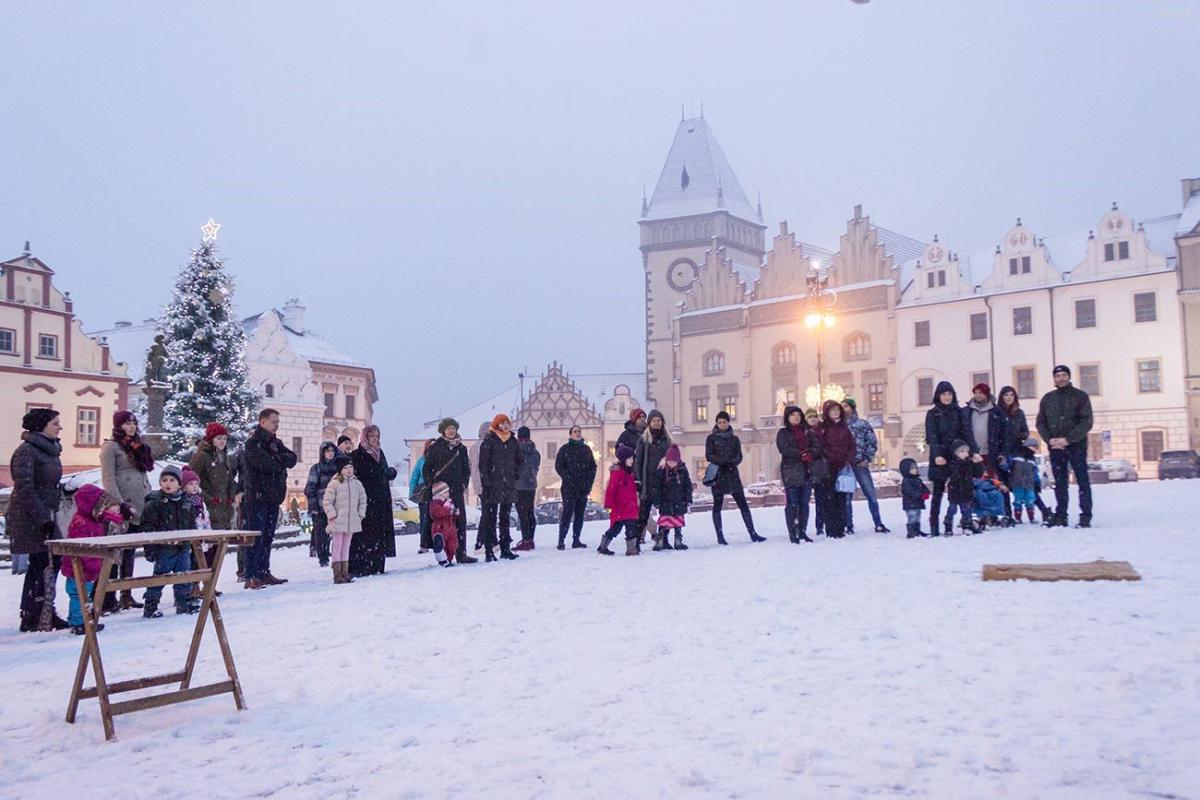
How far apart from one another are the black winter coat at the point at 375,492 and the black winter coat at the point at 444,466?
0.75 metres

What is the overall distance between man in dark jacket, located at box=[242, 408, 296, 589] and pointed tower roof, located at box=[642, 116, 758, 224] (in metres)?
74.6

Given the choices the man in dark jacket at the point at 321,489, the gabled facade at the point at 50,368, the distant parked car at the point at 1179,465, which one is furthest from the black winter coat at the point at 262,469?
the distant parked car at the point at 1179,465

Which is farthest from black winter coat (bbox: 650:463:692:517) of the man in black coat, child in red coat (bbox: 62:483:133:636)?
child in red coat (bbox: 62:483:133:636)

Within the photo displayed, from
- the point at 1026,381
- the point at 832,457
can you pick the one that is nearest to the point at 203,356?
the point at 832,457

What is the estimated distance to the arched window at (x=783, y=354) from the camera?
57569 mm

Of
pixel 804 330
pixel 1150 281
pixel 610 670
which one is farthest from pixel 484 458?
pixel 804 330

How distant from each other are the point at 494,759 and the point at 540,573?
23.0 feet

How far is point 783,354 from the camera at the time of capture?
5806 cm

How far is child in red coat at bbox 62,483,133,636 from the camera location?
848cm

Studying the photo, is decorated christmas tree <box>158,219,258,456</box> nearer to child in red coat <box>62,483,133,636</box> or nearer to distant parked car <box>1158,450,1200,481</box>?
child in red coat <box>62,483,133,636</box>

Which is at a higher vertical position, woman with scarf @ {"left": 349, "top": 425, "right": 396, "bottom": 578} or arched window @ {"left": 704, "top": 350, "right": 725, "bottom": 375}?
arched window @ {"left": 704, "top": 350, "right": 725, "bottom": 375}

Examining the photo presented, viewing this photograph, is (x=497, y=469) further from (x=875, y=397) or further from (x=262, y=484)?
(x=875, y=397)

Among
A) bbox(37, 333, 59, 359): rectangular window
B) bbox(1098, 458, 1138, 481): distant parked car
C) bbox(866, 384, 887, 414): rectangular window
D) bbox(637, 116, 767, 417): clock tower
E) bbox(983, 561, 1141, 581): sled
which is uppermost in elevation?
bbox(637, 116, 767, 417): clock tower

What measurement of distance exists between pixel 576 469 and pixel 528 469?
1851mm
